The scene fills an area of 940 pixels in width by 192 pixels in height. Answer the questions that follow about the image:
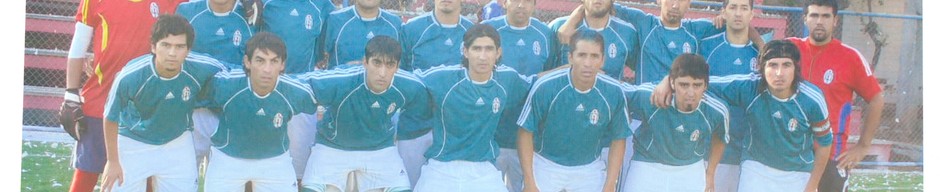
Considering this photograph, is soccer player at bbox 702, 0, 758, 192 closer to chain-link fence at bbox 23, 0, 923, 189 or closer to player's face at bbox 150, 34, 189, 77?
chain-link fence at bbox 23, 0, 923, 189

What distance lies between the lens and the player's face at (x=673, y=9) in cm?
528

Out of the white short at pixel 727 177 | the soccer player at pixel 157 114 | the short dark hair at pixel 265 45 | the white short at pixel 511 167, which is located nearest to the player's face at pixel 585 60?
the white short at pixel 511 167

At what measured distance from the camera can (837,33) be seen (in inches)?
218

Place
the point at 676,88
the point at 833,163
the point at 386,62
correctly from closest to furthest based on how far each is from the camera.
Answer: the point at 386,62 < the point at 676,88 < the point at 833,163

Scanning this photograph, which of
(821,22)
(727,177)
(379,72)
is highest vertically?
(821,22)

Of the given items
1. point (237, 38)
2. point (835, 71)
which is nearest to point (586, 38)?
point (835, 71)

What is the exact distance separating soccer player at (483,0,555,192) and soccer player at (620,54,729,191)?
47 centimetres

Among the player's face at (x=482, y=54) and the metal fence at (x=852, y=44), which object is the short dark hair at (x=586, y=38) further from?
the player's face at (x=482, y=54)

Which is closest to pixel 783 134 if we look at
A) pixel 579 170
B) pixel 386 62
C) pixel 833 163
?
pixel 833 163

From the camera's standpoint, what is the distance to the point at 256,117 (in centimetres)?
480

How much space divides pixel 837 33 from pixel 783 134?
0.69m

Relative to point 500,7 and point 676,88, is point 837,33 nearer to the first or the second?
point 676,88

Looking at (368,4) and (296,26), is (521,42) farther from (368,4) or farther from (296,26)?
(296,26)

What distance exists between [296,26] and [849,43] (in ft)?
9.66
